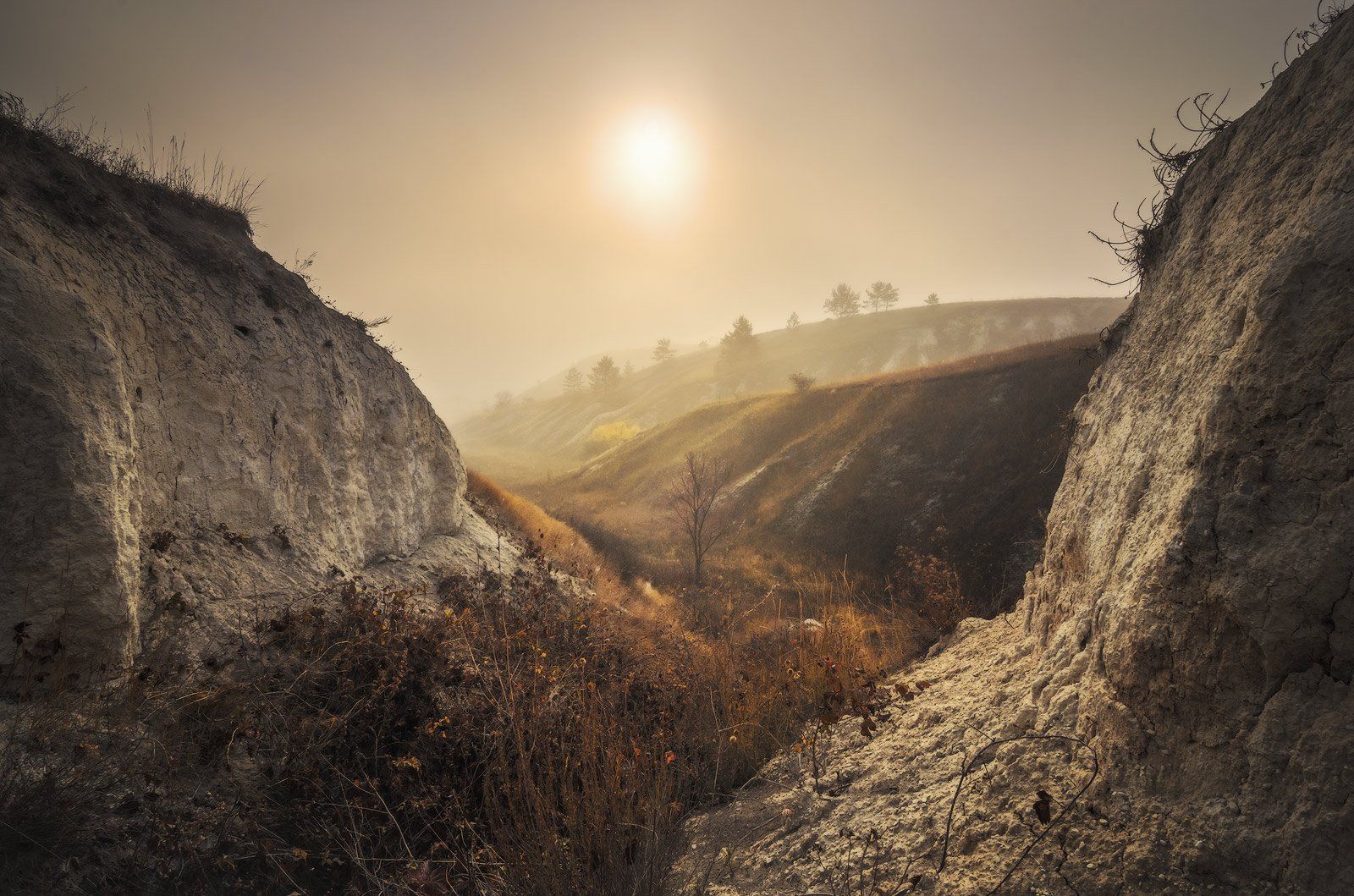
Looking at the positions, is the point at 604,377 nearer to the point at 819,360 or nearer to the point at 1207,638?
the point at 819,360

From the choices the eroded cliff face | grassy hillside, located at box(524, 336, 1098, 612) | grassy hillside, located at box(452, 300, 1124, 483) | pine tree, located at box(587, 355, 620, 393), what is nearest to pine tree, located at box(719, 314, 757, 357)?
grassy hillside, located at box(452, 300, 1124, 483)

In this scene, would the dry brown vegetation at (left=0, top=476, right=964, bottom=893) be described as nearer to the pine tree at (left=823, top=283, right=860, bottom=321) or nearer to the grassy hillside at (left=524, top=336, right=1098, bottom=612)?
the grassy hillside at (left=524, top=336, right=1098, bottom=612)

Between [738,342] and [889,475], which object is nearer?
[889,475]

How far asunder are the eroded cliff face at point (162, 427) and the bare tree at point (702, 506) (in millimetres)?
10584

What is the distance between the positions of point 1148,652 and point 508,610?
28.1 ft

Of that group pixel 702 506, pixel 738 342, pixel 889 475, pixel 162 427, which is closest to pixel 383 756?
pixel 162 427

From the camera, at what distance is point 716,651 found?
23.6 ft

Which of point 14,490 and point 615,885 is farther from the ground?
point 14,490

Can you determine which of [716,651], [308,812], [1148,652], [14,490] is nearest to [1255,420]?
[1148,652]

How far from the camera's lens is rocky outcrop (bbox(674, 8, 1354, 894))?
7.43 ft

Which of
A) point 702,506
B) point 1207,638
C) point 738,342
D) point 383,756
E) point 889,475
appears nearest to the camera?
point 1207,638

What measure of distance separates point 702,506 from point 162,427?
1789cm

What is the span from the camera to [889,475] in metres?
23.6

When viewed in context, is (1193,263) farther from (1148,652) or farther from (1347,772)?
(1347,772)
